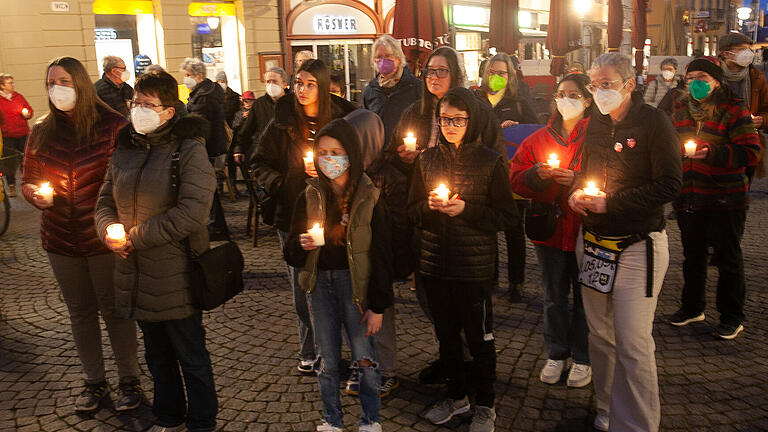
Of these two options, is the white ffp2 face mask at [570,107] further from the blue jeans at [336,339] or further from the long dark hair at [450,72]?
the blue jeans at [336,339]

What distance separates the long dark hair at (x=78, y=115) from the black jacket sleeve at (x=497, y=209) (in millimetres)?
2412

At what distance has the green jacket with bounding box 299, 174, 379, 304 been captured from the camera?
3.47 metres

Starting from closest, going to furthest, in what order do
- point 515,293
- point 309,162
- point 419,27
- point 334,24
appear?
point 309,162
point 515,293
point 419,27
point 334,24

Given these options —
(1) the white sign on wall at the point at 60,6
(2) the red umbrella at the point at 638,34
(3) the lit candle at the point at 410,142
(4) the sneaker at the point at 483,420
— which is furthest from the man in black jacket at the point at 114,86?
(2) the red umbrella at the point at 638,34

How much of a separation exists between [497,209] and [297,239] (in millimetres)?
1157

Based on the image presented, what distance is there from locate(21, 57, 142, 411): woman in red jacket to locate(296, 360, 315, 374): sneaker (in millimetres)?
1328

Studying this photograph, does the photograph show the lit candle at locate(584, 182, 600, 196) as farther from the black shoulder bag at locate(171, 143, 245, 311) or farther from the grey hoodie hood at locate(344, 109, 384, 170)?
the black shoulder bag at locate(171, 143, 245, 311)

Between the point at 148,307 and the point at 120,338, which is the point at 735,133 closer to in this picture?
the point at 148,307

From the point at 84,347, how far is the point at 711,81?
4.96 m

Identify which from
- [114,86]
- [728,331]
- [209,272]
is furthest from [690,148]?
[114,86]

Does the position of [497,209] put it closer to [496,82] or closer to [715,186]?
[715,186]

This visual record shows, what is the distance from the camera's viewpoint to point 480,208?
368 centimetres

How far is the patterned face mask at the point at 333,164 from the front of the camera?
348 cm

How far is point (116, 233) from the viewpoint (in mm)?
3371
